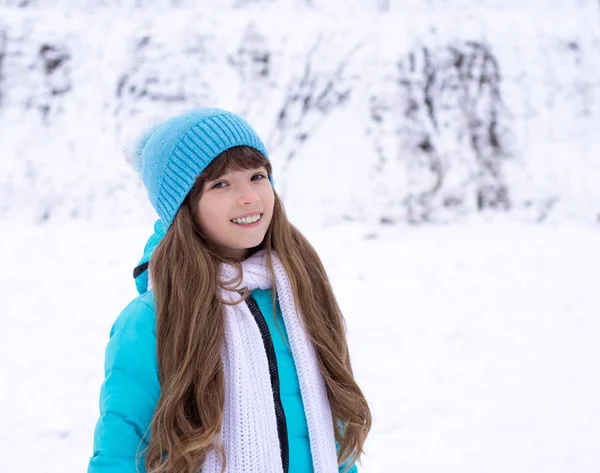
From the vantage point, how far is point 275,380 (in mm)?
1730

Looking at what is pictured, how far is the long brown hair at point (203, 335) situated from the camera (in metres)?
1.58

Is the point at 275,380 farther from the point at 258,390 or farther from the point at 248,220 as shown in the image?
the point at 248,220

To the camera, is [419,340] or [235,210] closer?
[235,210]

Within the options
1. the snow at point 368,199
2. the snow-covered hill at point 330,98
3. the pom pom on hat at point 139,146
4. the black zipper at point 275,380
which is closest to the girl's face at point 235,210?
the black zipper at point 275,380

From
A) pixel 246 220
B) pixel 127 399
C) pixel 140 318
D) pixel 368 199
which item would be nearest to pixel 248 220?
pixel 246 220

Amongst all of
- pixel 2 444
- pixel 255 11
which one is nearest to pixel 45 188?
pixel 255 11

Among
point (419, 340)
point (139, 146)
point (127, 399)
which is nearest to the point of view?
point (127, 399)

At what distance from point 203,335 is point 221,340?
0.05 meters

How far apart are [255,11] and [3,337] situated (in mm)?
7333

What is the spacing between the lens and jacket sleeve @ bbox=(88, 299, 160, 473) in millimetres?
1552

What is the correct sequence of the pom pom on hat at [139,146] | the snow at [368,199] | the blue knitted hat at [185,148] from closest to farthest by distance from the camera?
the blue knitted hat at [185,148] → the pom pom on hat at [139,146] → the snow at [368,199]

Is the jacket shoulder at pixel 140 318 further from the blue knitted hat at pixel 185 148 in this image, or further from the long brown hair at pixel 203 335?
the blue knitted hat at pixel 185 148

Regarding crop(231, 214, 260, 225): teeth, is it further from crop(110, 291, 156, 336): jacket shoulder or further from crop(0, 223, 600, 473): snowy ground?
crop(0, 223, 600, 473): snowy ground

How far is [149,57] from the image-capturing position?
975 cm
